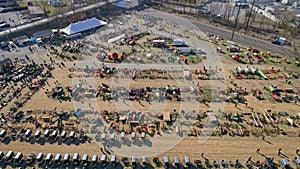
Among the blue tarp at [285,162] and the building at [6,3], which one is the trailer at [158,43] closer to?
the blue tarp at [285,162]

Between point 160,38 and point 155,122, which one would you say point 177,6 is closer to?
point 160,38

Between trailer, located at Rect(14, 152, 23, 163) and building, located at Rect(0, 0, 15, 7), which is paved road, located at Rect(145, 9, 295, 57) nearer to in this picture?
building, located at Rect(0, 0, 15, 7)

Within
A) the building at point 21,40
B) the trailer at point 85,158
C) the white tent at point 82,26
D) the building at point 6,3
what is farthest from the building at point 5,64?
the building at point 6,3

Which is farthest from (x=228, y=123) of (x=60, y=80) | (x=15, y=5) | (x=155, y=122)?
(x=15, y=5)

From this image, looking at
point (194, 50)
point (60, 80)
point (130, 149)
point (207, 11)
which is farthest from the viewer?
point (207, 11)

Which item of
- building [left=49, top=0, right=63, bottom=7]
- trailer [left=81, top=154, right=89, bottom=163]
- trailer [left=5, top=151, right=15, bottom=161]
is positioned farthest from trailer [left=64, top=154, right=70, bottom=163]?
building [left=49, top=0, right=63, bottom=7]

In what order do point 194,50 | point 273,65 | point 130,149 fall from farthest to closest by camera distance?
point 194,50 < point 273,65 < point 130,149

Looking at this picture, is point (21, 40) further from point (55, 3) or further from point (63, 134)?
point (63, 134)
